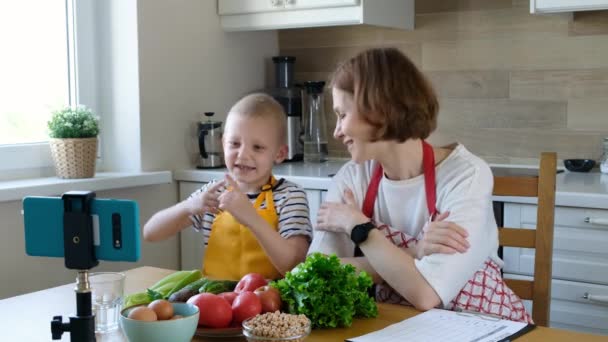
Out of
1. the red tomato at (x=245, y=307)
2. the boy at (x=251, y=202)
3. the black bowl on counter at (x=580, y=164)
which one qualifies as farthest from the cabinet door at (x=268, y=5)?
the red tomato at (x=245, y=307)

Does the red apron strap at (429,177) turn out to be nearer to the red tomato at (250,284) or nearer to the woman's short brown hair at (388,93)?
the woman's short brown hair at (388,93)

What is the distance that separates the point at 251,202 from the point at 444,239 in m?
0.54

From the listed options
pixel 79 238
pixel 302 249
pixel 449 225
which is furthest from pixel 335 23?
pixel 79 238

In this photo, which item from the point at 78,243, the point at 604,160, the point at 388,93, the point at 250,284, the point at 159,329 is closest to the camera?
the point at 78,243

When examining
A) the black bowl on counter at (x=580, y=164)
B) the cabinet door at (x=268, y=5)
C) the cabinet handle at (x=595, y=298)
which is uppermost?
the cabinet door at (x=268, y=5)

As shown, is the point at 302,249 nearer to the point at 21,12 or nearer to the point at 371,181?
the point at 371,181

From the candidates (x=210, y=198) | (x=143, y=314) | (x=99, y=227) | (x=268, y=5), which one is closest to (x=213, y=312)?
(x=143, y=314)

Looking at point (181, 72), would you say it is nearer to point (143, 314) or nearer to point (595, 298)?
point (595, 298)

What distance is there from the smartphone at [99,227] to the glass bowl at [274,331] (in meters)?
0.25

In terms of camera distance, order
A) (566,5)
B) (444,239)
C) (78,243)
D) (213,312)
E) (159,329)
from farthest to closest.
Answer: (566,5), (444,239), (213,312), (159,329), (78,243)

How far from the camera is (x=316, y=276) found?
56.2 inches

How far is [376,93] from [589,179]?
1232 mm

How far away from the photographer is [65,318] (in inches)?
60.6

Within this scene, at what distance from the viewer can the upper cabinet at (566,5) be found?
8.32ft
